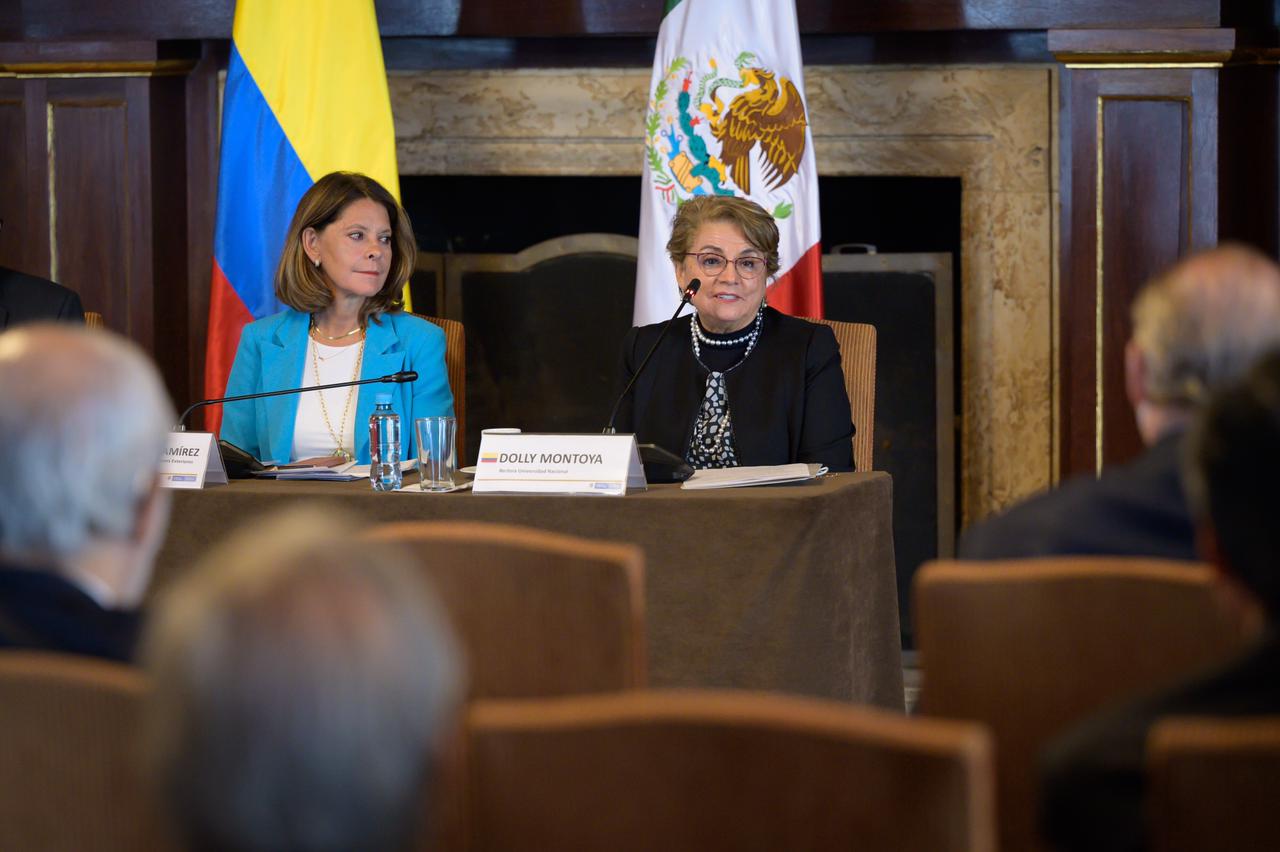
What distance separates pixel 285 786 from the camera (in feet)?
1.98

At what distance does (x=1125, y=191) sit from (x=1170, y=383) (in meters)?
2.72

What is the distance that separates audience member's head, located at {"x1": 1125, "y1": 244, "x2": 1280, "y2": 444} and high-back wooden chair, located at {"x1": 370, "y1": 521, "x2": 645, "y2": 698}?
1.75ft

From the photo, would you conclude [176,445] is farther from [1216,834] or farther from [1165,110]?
[1165,110]

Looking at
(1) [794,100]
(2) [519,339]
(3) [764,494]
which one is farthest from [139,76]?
(3) [764,494]

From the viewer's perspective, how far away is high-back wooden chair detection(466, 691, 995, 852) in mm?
822

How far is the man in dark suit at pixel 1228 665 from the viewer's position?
91 centimetres

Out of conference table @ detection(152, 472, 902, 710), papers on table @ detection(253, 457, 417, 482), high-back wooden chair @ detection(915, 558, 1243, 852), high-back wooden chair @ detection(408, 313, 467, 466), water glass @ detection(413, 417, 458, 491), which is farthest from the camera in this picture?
high-back wooden chair @ detection(408, 313, 467, 466)

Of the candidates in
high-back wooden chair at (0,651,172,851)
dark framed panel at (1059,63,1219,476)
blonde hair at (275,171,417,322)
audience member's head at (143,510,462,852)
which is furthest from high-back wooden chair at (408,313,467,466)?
audience member's head at (143,510,462,852)

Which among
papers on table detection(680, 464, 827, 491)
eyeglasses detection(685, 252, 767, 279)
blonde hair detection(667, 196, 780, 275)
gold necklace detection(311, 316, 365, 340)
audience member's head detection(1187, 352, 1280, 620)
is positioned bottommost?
papers on table detection(680, 464, 827, 491)

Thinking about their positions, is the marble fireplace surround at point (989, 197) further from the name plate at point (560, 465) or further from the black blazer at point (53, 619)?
the black blazer at point (53, 619)

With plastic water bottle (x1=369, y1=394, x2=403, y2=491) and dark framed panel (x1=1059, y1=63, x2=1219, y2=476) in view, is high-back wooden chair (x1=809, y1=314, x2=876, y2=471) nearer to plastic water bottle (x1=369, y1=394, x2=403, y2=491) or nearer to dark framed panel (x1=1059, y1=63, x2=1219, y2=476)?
dark framed panel (x1=1059, y1=63, x2=1219, y2=476)

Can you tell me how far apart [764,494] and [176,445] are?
1058mm

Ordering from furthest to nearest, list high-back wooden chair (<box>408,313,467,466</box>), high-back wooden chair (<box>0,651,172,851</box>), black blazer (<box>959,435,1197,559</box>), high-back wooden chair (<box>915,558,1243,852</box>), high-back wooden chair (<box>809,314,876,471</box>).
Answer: high-back wooden chair (<box>408,313,467,466</box>)
high-back wooden chair (<box>809,314,876,471</box>)
black blazer (<box>959,435,1197,559</box>)
high-back wooden chair (<box>915,558,1243,852</box>)
high-back wooden chair (<box>0,651,172,851</box>)

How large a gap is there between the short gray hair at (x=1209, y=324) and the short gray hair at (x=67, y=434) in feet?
3.03
